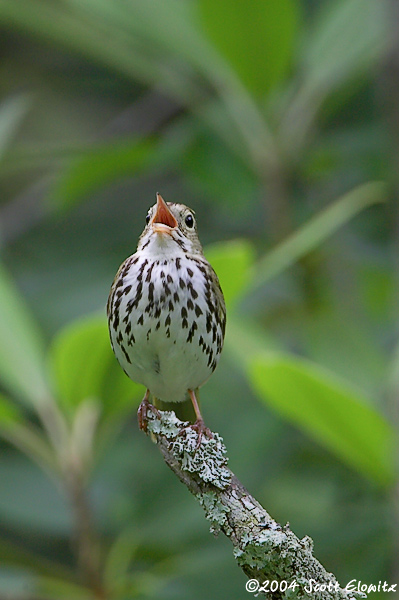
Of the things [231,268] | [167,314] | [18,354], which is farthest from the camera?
[18,354]

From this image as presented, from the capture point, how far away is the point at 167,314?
236 cm

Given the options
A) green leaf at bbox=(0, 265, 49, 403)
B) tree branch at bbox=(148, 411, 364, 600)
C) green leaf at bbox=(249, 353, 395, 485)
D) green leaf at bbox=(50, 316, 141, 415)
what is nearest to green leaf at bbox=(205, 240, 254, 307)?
green leaf at bbox=(249, 353, 395, 485)

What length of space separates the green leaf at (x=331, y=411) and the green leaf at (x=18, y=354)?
31.2 inches

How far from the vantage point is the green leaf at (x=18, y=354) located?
305 centimetres

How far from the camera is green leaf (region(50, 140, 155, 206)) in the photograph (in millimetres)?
3910

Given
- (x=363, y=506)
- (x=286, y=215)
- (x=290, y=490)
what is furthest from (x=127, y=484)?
(x=286, y=215)

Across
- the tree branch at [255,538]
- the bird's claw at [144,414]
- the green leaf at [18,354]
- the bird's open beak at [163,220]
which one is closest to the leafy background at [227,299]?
the green leaf at [18,354]

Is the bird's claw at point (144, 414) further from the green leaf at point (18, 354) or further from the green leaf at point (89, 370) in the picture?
the green leaf at point (18, 354)

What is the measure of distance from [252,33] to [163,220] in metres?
1.50

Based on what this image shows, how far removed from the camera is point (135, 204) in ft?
16.2

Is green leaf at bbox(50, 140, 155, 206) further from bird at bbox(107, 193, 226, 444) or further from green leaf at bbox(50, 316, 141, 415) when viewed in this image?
bird at bbox(107, 193, 226, 444)

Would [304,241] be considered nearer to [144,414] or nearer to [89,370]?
[89,370]

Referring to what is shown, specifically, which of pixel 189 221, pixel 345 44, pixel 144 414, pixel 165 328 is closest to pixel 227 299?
pixel 189 221

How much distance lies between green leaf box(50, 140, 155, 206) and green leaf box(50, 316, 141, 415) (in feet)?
3.46
